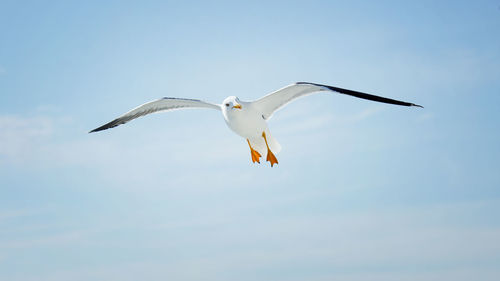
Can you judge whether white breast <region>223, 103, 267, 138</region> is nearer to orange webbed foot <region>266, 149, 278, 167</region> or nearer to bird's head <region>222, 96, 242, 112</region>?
bird's head <region>222, 96, 242, 112</region>

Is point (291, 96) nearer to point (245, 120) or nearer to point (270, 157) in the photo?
point (245, 120)

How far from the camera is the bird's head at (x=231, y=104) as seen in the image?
13195mm

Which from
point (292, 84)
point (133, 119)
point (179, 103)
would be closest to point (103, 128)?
point (133, 119)

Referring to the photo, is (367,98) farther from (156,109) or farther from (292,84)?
(156,109)

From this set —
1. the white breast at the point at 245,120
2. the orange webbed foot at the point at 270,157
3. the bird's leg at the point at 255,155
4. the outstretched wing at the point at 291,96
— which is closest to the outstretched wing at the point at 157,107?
the white breast at the point at 245,120

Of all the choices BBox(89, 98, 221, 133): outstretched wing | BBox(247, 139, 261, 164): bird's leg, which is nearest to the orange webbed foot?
BBox(247, 139, 261, 164): bird's leg

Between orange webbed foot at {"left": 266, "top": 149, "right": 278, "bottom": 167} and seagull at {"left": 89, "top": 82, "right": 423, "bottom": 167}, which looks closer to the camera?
seagull at {"left": 89, "top": 82, "right": 423, "bottom": 167}

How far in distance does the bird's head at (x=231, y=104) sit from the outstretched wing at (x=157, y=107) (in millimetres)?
936

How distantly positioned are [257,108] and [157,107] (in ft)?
10.6

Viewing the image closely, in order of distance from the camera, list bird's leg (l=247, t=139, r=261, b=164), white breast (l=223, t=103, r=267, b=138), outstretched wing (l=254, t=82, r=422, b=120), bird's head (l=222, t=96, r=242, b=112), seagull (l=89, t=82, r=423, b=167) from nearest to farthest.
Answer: outstretched wing (l=254, t=82, r=422, b=120) < seagull (l=89, t=82, r=423, b=167) < bird's head (l=222, t=96, r=242, b=112) < white breast (l=223, t=103, r=267, b=138) < bird's leg (l=247, t=139, r=261, b=164)

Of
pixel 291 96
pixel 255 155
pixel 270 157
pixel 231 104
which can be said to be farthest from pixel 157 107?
pixel 291 96

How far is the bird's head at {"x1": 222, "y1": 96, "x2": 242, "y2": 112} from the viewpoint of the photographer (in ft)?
43.3

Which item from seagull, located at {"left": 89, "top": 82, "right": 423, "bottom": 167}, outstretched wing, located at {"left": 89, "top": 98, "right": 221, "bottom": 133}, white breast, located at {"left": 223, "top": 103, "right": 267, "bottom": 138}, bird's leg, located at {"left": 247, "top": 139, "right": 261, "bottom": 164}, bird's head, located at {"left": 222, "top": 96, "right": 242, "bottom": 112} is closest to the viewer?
seagull, located at {"left": 89, "top": 82, "right": 423, "bottom": 167}

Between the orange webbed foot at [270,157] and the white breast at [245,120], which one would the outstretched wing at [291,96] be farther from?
the orange webbed foot at [270,157]
